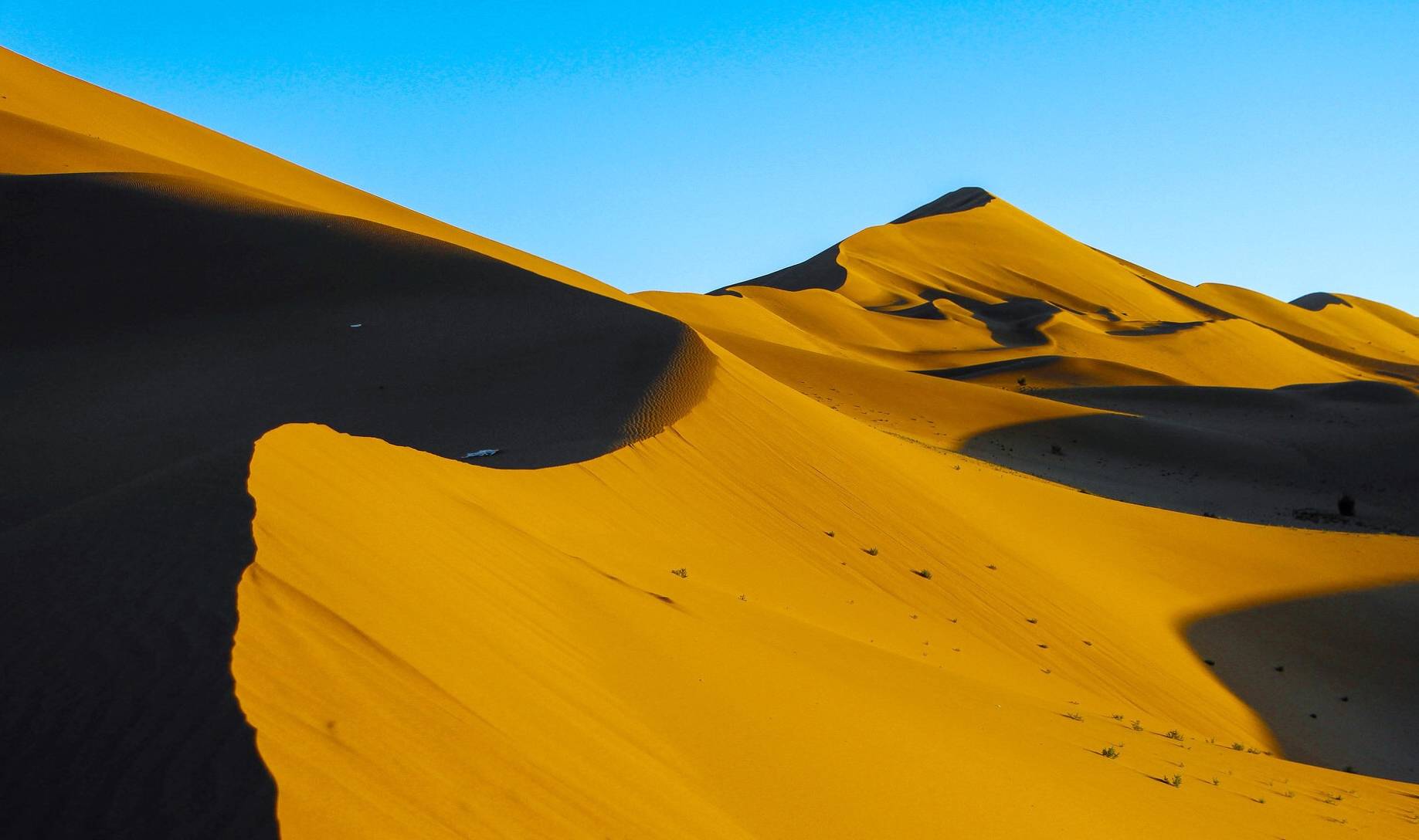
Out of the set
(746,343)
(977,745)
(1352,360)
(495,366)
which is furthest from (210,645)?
(1352,360)

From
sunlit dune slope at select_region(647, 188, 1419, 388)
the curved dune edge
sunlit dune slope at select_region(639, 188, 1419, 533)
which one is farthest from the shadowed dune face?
sunlit dune slope at select_region(647, 188, 1419, 388)

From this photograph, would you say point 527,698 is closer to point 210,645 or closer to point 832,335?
point 210,645

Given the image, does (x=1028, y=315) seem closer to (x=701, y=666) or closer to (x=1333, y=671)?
(x=1333, y=671)

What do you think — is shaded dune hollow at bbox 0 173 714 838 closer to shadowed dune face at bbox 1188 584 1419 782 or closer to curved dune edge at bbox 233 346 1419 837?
curved dune edge at bbox 233 346 1419 837

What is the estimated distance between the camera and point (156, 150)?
31.4 meters

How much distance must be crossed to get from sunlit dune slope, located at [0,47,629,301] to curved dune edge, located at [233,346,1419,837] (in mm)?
17123

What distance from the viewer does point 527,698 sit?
207 inches

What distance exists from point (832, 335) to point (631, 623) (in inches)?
1833

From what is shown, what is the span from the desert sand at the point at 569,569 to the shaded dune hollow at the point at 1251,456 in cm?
21

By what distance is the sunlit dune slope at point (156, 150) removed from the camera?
85.9ft

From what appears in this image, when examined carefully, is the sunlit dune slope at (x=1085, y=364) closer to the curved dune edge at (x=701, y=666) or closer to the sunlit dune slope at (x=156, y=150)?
the sunlit dune slope at (x=156, y=150)

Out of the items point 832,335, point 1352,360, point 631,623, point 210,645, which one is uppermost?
point 1352,360

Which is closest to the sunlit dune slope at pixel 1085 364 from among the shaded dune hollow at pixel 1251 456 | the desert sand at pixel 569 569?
the shaded dune hollow at pixel 1251 456

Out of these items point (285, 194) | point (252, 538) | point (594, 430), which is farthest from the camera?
point (285, 194)
